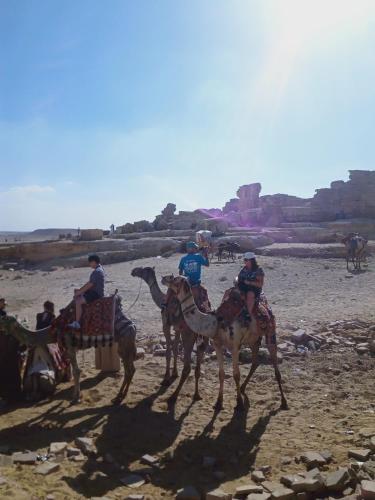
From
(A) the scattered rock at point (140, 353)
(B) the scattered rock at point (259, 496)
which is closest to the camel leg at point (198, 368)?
(A) the scattered rock at point (140, 353)

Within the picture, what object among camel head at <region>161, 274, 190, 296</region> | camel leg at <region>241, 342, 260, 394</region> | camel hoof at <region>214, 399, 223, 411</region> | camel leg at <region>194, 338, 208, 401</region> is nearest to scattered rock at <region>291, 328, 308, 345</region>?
camel leg at <region>241, 342, 260, 394</region>

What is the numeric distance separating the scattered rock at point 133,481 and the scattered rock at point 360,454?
2.18m

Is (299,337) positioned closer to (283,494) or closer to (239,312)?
(239,312)

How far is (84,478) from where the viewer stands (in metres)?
4.66

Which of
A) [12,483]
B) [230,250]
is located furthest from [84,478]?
[230,250]

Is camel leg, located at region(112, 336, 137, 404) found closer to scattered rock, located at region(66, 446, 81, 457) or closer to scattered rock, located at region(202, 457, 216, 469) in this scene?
scattered rock, located at region(66, 446, 81, 457)

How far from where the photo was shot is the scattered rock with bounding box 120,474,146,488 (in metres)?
4.61

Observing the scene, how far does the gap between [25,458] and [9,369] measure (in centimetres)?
201

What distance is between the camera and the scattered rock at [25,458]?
4828 millimetres

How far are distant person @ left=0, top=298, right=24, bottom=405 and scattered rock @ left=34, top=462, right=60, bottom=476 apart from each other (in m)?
2.10

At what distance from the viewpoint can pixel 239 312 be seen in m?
6.46

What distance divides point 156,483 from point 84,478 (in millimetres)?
716

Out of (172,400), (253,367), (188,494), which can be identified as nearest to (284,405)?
(253,367)

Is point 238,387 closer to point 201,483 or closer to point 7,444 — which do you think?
point 201,483
